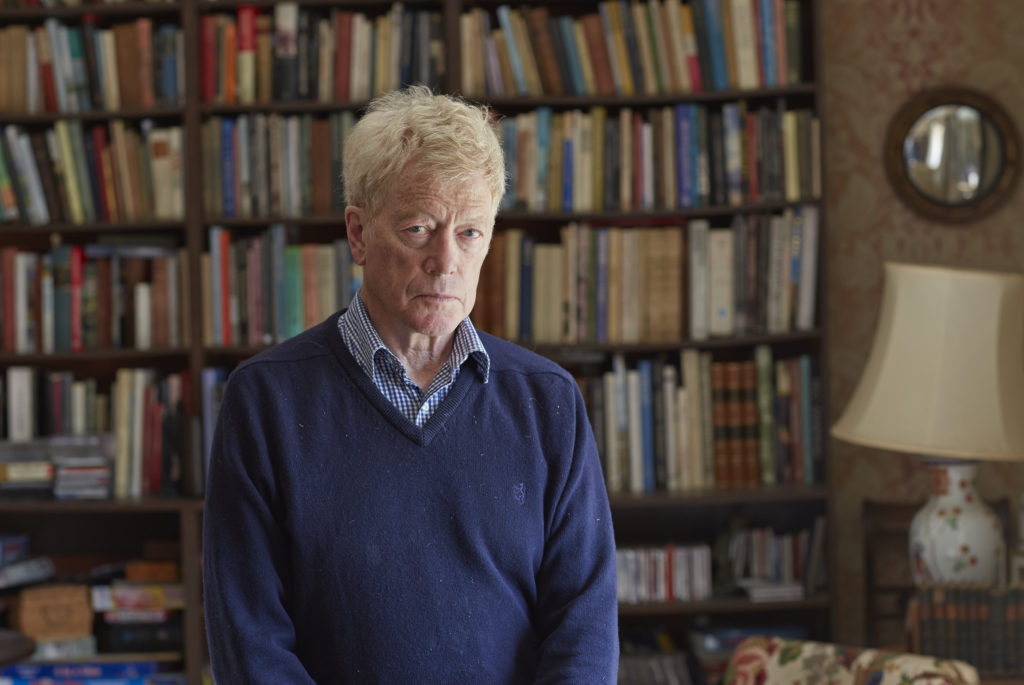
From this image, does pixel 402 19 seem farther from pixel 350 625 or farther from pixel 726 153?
pixel 350 625

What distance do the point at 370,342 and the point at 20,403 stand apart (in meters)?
2.27

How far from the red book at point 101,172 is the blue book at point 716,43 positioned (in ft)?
5.96

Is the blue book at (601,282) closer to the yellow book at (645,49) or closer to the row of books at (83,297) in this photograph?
the yellow book at (645,49)

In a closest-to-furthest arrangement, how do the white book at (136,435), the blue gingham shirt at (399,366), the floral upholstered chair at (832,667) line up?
1. the blue gingham shirt at (399,366)
2. the floral upholstered chair at (832,667)
3. the white book at (136,435)

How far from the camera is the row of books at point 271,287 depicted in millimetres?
3250

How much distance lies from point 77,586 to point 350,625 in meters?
2.22

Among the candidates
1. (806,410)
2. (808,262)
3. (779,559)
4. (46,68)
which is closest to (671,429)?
(806,410)

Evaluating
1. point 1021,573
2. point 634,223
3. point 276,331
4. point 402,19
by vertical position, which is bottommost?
Result: point 1021,573

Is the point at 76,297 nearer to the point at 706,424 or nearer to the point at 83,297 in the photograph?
the point at 83,297

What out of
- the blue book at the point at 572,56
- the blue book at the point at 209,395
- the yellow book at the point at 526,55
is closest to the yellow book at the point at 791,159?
the blue book at the point at 572,56

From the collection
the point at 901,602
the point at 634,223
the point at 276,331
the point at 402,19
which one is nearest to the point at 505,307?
the point at 634,223

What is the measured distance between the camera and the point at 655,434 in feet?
10.7

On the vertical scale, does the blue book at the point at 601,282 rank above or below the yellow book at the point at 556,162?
below

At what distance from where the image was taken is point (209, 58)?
3250 millimetres
